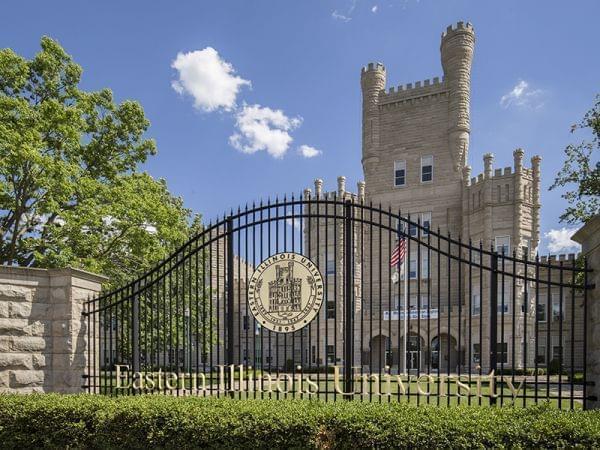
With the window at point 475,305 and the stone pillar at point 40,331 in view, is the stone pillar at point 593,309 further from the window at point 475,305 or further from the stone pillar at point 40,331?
the window at point 475,305

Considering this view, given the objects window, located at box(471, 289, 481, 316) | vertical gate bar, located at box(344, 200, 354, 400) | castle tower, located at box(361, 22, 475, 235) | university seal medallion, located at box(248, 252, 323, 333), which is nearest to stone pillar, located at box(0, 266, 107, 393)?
university seal medallion, located at box(248, 252, 323, 333)

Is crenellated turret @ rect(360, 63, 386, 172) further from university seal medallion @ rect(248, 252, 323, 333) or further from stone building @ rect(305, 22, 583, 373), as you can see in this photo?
university seal medallion @ rect(248, 252, 323, 333)

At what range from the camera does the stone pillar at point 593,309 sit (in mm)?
6570

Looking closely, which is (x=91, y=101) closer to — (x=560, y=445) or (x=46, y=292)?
(x=46, y=292)

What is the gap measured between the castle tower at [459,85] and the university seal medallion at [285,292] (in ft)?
93.5

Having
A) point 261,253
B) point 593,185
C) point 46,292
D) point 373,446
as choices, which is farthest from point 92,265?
point 593,185

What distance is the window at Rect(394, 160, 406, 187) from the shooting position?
3528 cm

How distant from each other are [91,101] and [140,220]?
16.8ft

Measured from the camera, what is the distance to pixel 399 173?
35.4 m

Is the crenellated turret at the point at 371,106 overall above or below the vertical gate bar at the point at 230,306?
above

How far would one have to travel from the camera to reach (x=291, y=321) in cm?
805

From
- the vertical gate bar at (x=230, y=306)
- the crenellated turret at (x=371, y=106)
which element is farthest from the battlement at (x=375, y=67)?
the vertical gate bar at (x=230, y=306)

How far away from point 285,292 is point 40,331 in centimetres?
448

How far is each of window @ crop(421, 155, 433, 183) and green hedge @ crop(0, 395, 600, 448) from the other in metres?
29.7
